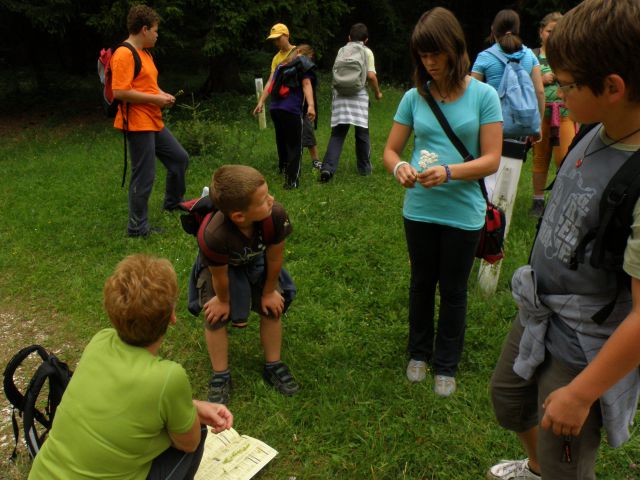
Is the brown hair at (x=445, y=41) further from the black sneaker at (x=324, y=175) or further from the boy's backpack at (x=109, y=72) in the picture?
the black sneaker at (x=324, y=175)

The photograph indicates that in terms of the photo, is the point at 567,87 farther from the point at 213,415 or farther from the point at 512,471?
the point at 512,471

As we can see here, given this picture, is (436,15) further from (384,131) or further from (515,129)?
(384,131)

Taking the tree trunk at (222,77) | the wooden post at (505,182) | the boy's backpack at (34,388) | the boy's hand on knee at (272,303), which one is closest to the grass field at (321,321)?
the wooden post at (505,182)

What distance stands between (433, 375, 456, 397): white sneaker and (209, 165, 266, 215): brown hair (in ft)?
4.72

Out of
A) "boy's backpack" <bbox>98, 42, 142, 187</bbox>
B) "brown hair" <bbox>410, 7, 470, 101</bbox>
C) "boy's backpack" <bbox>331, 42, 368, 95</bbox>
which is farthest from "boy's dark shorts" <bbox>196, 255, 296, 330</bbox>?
"boy's backpack" <bbox>331, 42, 368, 95</bbox>

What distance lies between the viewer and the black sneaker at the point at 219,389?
3.07m

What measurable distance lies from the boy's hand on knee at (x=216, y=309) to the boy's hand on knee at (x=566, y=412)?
1789 millimetres

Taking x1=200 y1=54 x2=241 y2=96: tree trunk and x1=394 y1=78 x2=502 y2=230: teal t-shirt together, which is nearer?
x1=394 y1=78 x2=502 y2=230: teal t-shirt

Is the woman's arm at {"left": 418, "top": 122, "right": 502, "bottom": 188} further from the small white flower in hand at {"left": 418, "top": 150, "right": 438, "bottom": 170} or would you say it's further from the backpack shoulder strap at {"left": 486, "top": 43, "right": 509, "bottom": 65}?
the backpack shoulder strap at {"left": 486, "top": 43, "right": 509, "bottom": 65}

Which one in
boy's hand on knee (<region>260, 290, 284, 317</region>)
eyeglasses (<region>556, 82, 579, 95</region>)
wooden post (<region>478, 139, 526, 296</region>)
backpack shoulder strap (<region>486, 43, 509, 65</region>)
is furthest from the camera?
backpack shoulder strap (<region>486, 43, 509, 65</region>)

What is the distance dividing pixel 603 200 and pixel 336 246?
3.62m

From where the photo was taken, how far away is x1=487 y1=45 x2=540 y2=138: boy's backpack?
4547 mm

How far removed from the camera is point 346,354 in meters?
3.45

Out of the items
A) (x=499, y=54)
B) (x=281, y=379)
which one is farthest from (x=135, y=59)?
(x=281, y=379)
